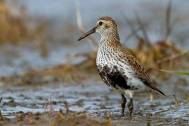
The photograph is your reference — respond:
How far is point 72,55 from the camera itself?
11.8 meters

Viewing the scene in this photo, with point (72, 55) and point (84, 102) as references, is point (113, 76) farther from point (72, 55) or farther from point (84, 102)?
point (72, 55)

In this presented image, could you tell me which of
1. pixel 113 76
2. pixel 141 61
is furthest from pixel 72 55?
pixel 113 76

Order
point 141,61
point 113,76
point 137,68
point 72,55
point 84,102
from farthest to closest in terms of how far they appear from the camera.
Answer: point 72,55, point 141,61, point 84,102, point 137,68, point 113,76

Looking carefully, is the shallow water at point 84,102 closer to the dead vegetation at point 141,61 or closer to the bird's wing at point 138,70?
the bird's wing at point 138,70

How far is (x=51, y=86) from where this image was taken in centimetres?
1089

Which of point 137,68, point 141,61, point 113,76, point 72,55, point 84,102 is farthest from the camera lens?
point 72,55

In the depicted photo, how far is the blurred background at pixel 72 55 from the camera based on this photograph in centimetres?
931

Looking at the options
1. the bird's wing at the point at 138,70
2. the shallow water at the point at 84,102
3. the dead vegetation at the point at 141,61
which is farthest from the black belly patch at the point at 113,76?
the dead vegetation at the point at 141,61

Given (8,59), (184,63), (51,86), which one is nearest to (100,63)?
(51,86)

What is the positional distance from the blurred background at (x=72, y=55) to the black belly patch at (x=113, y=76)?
40 centimetres

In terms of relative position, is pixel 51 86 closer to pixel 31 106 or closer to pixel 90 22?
pixel 31 106

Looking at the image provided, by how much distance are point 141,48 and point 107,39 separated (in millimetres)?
3072

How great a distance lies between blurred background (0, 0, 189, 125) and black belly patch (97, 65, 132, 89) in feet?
1.32

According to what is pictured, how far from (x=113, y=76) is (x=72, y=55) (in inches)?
145
